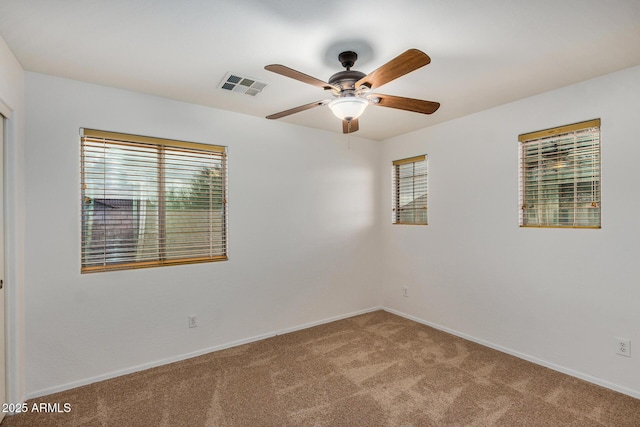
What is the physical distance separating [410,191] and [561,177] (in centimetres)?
171

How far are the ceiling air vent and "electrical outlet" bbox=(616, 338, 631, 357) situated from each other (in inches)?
136

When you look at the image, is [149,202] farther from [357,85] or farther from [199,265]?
[357,85]

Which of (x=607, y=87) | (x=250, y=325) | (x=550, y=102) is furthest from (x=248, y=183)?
(x=607, y=87)

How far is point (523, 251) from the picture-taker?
9.93 feet

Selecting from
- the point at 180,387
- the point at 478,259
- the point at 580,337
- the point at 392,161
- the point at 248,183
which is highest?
the point at 392,161

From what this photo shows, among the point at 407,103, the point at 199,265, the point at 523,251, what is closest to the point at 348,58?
the point at 407,103

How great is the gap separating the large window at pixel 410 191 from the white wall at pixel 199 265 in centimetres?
33

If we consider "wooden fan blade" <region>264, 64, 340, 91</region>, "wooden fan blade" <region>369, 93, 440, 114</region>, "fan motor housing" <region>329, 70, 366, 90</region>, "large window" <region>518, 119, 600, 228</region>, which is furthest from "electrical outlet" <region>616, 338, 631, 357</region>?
"wooden fan blade" <region>264, 64, 340, 91</region>

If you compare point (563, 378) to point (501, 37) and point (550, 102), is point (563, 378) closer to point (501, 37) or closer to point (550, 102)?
point (550, 102)

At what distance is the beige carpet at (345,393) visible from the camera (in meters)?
2.14

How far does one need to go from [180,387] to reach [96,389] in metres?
0.65

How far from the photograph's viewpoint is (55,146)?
98.0 inches

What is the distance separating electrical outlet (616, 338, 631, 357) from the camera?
2.41 m

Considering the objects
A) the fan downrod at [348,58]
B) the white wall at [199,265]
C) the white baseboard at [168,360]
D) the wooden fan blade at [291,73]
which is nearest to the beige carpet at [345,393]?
the white baseboard at [168,360]
